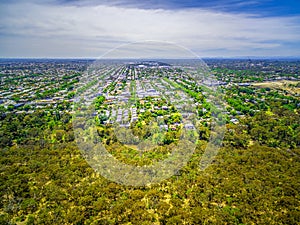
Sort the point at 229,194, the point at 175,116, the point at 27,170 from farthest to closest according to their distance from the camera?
1. the point at 175,116
2. the point at 27,170
3. the point at 229,194

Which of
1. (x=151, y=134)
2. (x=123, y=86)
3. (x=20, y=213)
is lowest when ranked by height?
(x=20, y=213)

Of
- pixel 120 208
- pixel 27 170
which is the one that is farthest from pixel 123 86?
pixel 120 208

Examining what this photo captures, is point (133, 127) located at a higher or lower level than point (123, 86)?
lower

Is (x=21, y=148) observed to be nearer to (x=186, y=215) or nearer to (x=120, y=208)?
(x=120, y=208)

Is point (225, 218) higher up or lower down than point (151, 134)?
lower down

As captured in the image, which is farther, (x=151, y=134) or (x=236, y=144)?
(x=151, y=134)

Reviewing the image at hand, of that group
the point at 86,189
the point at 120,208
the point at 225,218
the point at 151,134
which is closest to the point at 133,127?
the point at 151,134

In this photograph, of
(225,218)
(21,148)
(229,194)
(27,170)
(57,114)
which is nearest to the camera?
(225,218)

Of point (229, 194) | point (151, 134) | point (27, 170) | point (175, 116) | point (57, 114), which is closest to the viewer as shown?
point (229, 194)

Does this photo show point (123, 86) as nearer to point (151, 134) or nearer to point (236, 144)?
point (151, 134)
